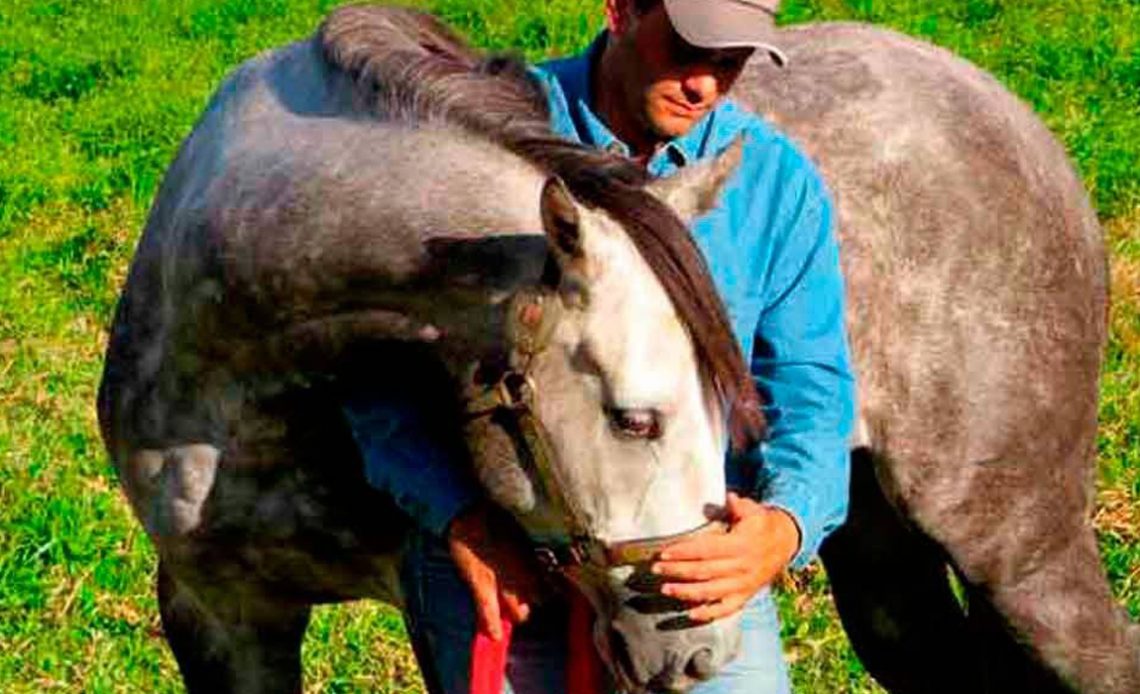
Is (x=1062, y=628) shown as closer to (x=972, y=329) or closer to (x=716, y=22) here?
(x=972, y=329)

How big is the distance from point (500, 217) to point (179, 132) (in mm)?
7169

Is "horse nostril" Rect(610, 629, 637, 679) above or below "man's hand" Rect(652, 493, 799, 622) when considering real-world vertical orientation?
below

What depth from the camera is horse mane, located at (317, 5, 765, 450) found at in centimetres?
318

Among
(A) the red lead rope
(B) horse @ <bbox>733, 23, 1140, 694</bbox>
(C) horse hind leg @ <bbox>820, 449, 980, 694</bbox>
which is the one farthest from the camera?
(C) horse hind leg @ <bbox>820, 449, 980, 694</bbox>

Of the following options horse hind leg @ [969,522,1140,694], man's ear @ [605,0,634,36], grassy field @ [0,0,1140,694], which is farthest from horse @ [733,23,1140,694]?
man's ear @ [605,0,634,36]

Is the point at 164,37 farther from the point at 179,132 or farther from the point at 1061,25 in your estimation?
the point at 1061,25

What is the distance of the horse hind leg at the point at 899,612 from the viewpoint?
5.21 metres

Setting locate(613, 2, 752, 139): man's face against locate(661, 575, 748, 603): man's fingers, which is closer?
locate(661, 575, 748, 603): man's fingers

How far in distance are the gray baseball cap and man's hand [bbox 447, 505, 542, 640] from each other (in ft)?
2.41

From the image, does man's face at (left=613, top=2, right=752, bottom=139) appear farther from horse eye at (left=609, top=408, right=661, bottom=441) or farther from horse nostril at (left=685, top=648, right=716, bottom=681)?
horse nostril at (left=685, top=648, right=716, bottom=681)

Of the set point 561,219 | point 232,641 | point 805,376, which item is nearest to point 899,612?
point 232,641

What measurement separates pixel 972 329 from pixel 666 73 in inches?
58.2

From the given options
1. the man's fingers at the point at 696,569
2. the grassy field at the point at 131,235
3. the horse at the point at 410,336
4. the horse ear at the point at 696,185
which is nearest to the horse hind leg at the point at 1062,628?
the grassy field at the point at 131,235

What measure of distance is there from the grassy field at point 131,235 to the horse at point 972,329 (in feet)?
2.46
